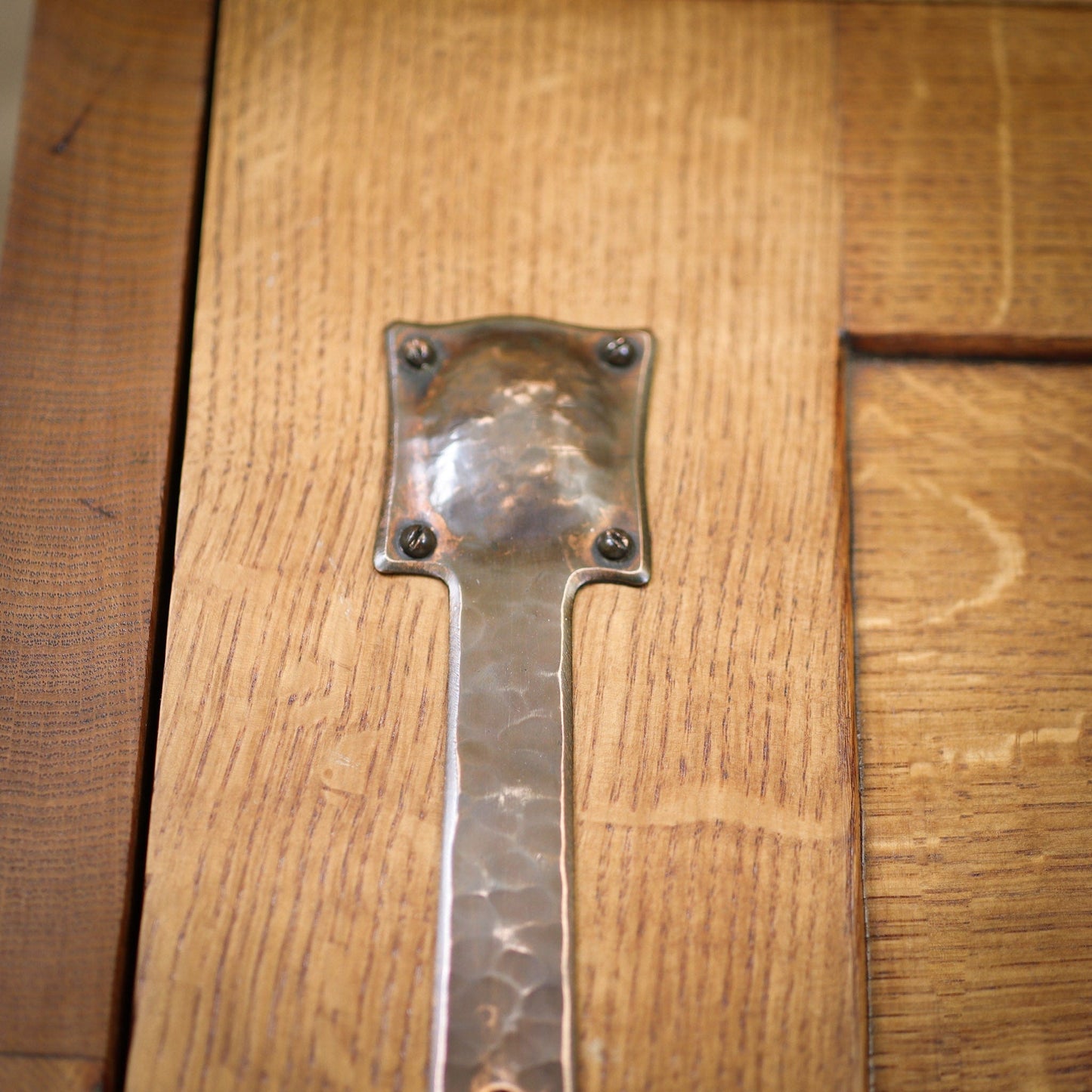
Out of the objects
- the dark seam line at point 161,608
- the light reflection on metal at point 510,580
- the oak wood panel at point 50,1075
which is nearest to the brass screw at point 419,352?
the light reflection on metal at point 510,580

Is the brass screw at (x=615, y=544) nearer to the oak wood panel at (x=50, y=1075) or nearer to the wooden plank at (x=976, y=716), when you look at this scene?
the wooden plank at (x=976, y=716)

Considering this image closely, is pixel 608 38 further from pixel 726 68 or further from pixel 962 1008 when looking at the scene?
pixel 962 1008

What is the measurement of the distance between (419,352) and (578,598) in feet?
0.49

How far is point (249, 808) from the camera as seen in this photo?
0.43m

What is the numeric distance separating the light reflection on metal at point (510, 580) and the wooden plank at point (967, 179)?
14cm

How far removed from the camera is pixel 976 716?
18.5 inches

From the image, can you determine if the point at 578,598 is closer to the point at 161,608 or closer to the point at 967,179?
the point at 161,608

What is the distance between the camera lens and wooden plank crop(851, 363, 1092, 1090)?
0.43 meters

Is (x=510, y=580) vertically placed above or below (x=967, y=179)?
below

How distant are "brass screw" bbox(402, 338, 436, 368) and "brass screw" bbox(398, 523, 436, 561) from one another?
A: 9 cm

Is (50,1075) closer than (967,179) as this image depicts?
Yes

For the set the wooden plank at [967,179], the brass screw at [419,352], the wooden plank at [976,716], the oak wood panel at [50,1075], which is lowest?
the oak wood panel at [50,1075]

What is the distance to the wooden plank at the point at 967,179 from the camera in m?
0.53

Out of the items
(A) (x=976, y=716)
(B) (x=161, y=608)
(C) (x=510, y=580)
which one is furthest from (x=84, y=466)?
(A) (x=976, y=716)
